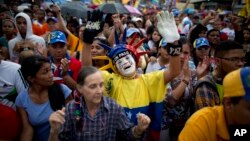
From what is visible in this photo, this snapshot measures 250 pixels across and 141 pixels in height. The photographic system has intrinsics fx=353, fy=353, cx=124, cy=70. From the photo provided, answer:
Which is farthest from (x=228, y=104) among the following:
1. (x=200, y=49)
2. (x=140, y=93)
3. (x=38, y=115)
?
(x=200, y=49)

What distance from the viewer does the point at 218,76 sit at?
3.30m

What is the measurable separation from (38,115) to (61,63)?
998 mm

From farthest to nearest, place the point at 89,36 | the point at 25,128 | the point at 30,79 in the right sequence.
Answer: the point at 89,36
the point at 30,79
the point at 25,128

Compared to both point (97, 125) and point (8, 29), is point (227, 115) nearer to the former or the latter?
point (97, 125)

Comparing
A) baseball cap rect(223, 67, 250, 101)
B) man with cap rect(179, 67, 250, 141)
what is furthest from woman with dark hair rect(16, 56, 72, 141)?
baseball cap rect(223, 67, 250, 101)

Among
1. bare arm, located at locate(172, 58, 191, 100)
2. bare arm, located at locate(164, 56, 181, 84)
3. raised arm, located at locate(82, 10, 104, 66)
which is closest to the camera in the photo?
bare arm, located at locate(164, 56, 181, 84)

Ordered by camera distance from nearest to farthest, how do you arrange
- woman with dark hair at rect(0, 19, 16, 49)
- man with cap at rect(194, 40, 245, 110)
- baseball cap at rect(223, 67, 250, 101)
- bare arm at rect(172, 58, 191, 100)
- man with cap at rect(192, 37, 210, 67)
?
baseball cap at rect(223, 67, 250, 101)
man with cap at rect(194, 40, 245, 110)
bare arm at rect(172, 58, 191, 100)
man with cap at rect(192, 37, 210, 67)
woman with dark hair at rect(0, 19, 16, 49)

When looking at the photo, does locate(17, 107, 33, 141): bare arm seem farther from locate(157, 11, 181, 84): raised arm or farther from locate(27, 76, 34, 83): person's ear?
locate(157, 11, 181, 84): raised arm

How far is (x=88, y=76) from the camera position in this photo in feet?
9.29

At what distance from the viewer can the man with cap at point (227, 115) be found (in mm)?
1981

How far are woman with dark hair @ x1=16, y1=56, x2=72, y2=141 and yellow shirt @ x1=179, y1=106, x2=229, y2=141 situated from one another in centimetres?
148

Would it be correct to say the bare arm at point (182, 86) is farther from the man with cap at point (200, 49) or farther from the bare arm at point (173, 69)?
the man with cap at point (200, 49)

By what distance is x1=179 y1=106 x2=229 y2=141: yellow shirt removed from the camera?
2.20 meters

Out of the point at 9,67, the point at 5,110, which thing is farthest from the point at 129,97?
the point at 9,67
